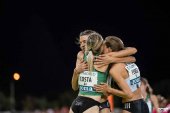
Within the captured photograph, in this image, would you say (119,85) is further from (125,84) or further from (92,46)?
(92,46)

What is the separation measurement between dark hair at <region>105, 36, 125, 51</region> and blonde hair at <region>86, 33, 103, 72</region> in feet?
0.58

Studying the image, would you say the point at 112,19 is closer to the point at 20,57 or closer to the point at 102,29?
the point at 102,29

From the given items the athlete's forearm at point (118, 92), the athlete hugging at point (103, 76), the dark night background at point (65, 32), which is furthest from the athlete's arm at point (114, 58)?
the dark night background at point (65, 32)

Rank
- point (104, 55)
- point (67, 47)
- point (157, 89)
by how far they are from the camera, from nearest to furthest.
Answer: point (104, 55), point (157, 89), point (67, 47)

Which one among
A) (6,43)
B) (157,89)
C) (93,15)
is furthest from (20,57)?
(157,89)

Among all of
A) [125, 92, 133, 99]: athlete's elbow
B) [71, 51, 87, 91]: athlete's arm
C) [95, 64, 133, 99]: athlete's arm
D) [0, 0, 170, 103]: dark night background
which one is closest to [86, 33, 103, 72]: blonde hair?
[71, 51, 87, 91]: athlete's arm

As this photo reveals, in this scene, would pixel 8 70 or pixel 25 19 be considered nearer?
pixel 8 70

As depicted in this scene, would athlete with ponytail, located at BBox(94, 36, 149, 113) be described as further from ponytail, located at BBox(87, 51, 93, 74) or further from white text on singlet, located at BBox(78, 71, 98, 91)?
ponytail, located at BBox(87, 51, 93, 74)

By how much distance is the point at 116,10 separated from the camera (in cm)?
3070


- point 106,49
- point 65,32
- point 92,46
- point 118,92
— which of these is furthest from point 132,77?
point 65,32

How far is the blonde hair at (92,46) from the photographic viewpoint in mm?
8484

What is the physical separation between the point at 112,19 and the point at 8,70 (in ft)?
19.3

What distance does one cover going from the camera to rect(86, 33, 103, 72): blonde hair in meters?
8.48

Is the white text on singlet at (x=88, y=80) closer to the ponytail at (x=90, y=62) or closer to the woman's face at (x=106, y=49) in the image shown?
the ponytail at (x=90, y=62)
